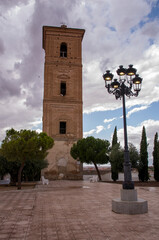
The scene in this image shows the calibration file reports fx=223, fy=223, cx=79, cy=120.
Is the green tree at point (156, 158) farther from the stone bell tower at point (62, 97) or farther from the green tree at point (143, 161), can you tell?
the stone bell tower at point (62, 97)

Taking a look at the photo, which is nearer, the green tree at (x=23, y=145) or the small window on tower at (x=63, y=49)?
the green tree at (x=23, y=145)

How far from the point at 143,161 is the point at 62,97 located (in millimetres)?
12523

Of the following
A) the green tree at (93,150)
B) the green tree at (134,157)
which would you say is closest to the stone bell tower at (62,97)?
the green tree at (93,150)

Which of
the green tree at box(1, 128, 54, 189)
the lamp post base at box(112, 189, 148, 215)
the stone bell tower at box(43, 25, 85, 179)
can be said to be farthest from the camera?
the stone bell tower at box(43, 25, 85, 179)

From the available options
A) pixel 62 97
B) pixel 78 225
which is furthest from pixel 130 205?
pixel 62 97

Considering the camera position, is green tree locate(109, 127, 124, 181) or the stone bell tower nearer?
green tree locate(109, 127, 124, 181)

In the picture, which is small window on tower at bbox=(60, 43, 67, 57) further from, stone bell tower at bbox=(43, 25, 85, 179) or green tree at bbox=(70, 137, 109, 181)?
green tree at bbox=(70, 137, 109, 181)

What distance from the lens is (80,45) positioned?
31391mm

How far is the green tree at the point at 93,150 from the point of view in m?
23.2

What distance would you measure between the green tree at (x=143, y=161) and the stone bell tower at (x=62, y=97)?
7.10m

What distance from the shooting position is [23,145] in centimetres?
1573

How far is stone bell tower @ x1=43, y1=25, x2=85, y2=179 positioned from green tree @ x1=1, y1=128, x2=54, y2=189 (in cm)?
969

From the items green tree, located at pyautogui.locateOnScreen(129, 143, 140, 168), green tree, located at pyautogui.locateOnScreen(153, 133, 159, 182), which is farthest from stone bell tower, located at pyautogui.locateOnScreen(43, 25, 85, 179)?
green tree, located at pyautogui.locateOnScreen(153, 133, 159, 182)

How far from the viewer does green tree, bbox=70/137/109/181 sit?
2323 centimetres
